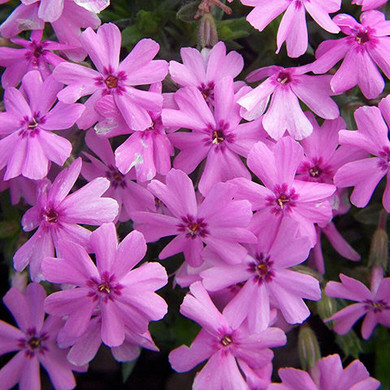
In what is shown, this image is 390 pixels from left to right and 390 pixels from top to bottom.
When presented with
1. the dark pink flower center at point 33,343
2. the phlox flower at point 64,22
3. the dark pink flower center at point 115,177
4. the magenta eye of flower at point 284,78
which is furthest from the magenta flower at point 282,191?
the dark pink flower center at point 33,343

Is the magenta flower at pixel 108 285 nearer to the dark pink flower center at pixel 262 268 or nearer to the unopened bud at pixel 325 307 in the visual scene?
the dark pink flower center at pixel 262 268

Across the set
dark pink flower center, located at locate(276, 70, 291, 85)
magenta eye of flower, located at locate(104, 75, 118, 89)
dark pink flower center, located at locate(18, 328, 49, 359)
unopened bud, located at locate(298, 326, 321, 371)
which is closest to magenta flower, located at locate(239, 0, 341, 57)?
dark pink flower center, located at locate(276, 70, 291, 85)

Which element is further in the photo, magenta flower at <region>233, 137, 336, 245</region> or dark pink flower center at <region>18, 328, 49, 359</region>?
dark pink flower center at <region>18, 328, 49, 359</region>

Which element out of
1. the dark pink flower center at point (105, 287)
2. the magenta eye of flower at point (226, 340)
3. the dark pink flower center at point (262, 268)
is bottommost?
the magenta eye of flower at point (226, 340)

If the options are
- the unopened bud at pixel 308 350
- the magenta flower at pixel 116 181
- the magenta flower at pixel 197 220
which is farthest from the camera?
the unopened bud at pixel 308 350

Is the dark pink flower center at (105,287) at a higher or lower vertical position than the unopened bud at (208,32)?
lower

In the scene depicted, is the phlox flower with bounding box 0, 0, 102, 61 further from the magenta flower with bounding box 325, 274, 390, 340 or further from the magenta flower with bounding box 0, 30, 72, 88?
the magenta flower with bounding box 325, 274, 390, 340

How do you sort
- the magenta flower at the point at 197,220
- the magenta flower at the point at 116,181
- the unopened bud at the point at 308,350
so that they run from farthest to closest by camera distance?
the unopened bud at the point at 308,350 < the magenta flower at the point at 116,181 < the magenta flower at the point at 197,220
